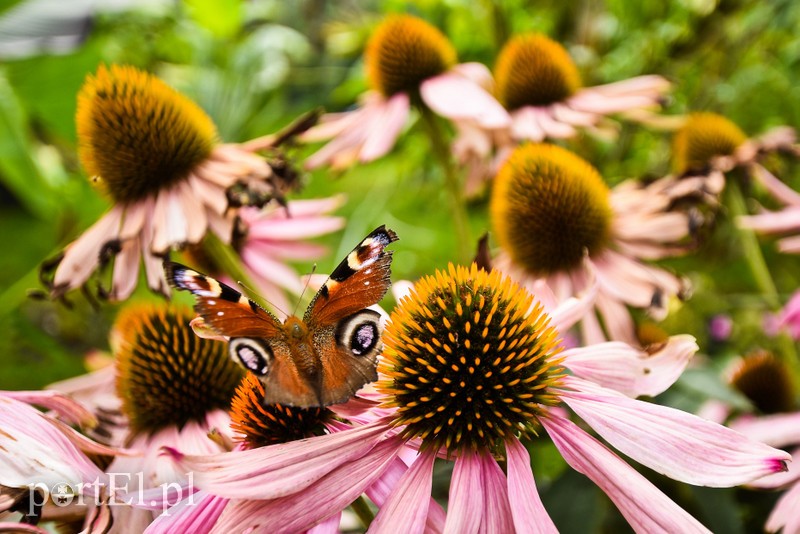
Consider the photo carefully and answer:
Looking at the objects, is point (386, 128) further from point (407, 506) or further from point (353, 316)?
point (407, 506)

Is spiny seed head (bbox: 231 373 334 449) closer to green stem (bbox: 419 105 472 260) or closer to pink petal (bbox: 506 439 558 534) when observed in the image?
pink petal (bbox: 506 439 558 534)

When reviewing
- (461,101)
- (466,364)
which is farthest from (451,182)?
(466,364)

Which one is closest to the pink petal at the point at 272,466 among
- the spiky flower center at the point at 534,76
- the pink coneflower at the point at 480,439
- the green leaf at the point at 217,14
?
the pink coneflower at the point at 480,439

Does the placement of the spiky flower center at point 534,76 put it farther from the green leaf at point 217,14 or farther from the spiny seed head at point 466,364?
the green leaf at point 217,14

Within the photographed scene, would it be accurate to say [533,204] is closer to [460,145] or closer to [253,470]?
[460,145]

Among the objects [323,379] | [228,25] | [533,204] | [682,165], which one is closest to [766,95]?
[682,165]

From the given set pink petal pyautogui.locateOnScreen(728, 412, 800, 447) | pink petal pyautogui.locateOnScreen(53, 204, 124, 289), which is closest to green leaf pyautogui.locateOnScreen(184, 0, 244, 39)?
pink petal pyautogui.locateOnScreen(53, 204, 124, 289)
